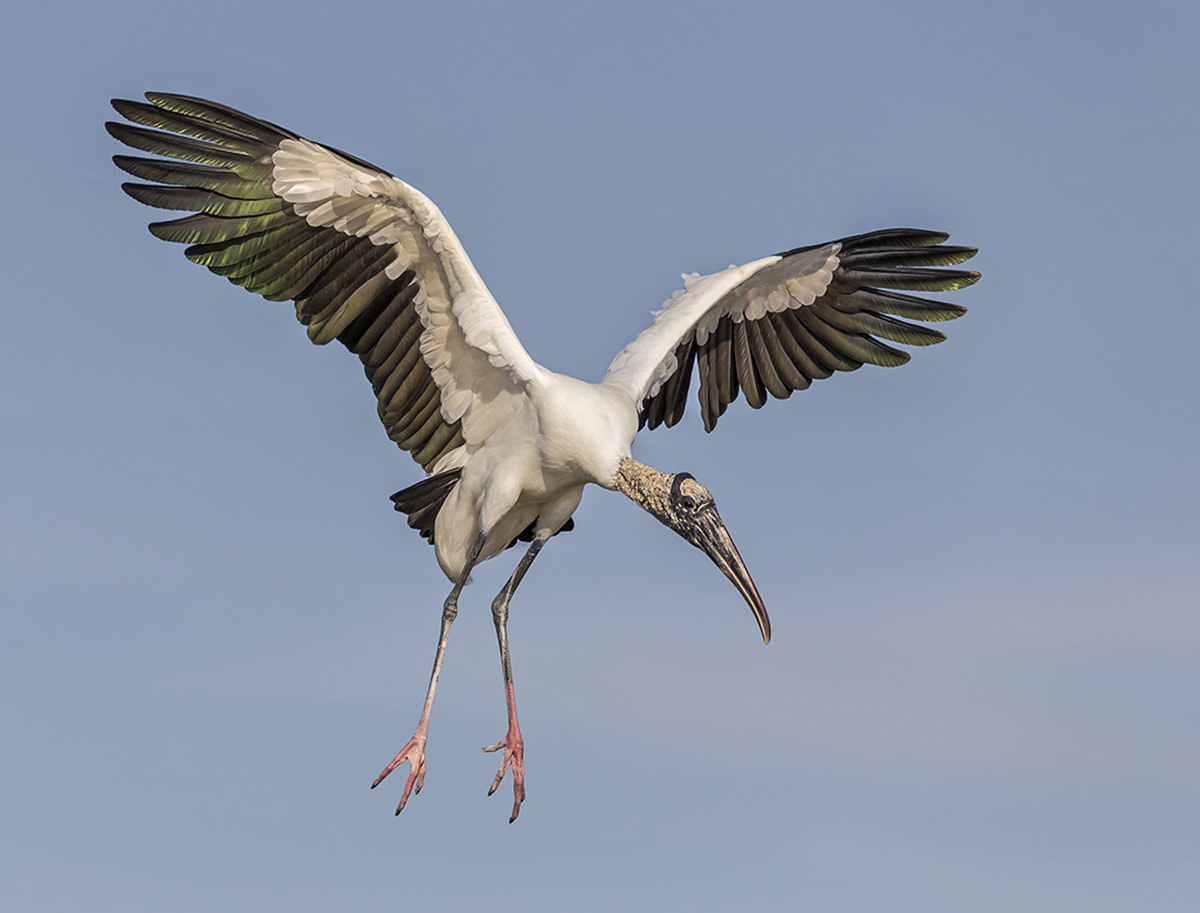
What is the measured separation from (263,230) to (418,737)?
3.53 meters

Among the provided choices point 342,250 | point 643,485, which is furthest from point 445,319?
point 643,485

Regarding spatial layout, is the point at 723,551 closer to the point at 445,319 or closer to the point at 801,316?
the point at 445,319

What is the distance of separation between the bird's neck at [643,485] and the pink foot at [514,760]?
1.88 m

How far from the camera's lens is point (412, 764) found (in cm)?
1146

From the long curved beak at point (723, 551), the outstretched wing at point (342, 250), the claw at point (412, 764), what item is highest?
the outstretched wing at point (342, 250)

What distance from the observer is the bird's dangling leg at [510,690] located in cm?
1188

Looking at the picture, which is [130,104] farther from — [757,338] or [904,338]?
[904,338]

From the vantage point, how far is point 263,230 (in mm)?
11188

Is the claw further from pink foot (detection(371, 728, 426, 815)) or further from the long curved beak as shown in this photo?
the long curved beak

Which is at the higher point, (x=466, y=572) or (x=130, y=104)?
(x=130, y=104)

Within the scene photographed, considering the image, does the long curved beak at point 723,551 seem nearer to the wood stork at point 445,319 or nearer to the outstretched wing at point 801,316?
the wood stork at point 445,319

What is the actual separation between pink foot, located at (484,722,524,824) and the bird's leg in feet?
2.00

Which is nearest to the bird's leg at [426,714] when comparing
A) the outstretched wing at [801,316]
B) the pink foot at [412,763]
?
the pink foot at [412,763]

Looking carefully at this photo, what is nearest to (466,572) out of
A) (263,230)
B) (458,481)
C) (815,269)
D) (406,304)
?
(458,481)
